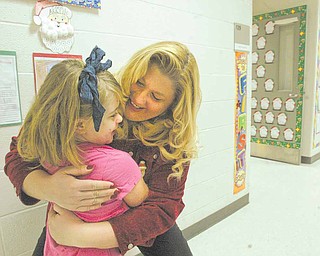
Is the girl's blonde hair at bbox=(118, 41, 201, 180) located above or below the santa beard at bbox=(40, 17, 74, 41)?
below

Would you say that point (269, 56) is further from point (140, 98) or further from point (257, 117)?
point (140, 98)

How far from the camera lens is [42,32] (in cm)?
134

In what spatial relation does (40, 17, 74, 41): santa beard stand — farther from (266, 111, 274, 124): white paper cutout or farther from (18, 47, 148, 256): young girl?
(266, 111, 274, 124): white paper cutout

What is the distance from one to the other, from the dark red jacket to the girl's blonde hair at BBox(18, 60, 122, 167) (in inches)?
9.0

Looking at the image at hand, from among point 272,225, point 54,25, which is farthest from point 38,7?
point 272,225

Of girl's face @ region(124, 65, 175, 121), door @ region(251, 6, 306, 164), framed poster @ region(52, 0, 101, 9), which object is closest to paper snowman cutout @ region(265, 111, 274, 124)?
door @ region(251, 6, 306, 164)

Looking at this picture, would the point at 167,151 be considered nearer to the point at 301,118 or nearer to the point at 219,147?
the point at 219,147

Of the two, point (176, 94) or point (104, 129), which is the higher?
point (176, 94)

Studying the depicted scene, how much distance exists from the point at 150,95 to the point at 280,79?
370 cm

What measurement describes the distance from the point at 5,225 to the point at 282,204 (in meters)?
2.46

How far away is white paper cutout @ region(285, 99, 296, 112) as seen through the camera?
4.13 metres

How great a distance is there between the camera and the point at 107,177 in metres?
0.87

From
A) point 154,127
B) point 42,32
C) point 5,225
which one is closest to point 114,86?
point 154,127

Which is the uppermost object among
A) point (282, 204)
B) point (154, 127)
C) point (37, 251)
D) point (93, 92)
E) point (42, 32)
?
point (42, 32)
